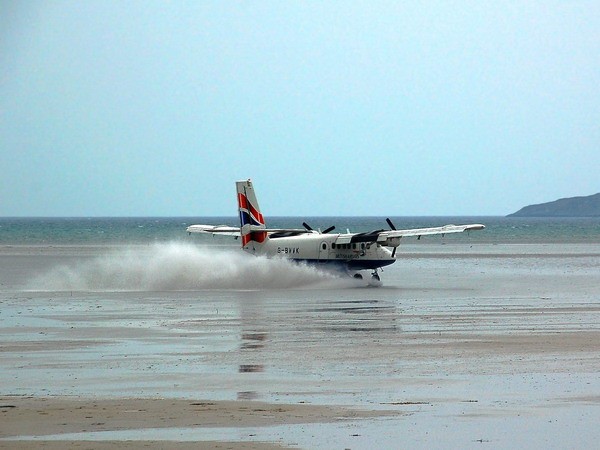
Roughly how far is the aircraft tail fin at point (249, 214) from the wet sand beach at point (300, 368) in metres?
5.23

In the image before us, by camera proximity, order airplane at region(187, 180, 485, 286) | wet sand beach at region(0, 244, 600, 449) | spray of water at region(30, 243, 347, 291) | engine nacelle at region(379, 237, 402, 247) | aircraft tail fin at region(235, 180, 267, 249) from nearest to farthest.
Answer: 1. wet sand beach at region(0, 244, 600, 449)
2. spray of water at region(30, 243, 347, 291)
3. engine nacelle at region(379, 237, 402, 247)
4. airplane at region(187, 180, 485, 286)
5. aircraft tail fin at region(235, 180, 267, 249)

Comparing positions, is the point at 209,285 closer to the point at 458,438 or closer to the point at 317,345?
the point at 317,345

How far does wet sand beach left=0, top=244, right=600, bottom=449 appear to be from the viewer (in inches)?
506

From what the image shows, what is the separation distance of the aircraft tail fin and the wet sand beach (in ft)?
17.1

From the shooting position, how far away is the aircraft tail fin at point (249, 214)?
4291 centimetres

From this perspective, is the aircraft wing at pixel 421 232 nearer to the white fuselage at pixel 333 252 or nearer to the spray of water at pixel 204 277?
the white fuselage at pixel 333 252

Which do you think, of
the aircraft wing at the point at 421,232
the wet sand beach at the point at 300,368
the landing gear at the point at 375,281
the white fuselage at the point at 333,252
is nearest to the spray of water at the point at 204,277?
the white fuselage at the point at 333,252

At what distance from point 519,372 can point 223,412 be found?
5818mm

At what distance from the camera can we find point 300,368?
1834 centimetres

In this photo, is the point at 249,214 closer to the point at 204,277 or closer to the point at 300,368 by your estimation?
the point at 204,277

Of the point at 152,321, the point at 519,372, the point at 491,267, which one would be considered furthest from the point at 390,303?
the point at 491,267

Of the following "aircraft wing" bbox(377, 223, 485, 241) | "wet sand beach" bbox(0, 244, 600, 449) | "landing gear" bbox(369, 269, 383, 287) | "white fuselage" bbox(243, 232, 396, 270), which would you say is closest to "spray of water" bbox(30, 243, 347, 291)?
"white fuselage" bbox(243, 232, 396, 270)

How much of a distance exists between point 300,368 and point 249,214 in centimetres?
2481

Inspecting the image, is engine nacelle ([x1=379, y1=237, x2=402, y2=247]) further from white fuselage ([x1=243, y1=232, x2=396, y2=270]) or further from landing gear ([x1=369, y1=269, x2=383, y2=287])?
landing gear ([x1=369, y1=269, x2=383, y2=287])
